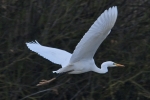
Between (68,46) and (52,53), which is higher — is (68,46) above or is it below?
above

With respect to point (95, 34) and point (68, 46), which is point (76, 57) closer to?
point (68, 46)

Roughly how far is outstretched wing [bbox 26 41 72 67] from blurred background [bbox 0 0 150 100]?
0.15 metres

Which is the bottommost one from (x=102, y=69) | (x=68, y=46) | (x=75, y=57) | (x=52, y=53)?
(x=102, y=69)

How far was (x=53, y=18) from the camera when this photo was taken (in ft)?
26.0

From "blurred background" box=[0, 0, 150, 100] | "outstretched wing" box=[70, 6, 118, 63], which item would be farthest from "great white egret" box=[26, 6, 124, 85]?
"blurred background" box=[0, 0, 150, 100]

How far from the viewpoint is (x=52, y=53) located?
306 inches

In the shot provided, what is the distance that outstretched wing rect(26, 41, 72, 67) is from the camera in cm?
767

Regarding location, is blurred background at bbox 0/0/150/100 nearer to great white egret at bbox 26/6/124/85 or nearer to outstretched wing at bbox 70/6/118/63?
great white egret at bbox 26/6/124/85

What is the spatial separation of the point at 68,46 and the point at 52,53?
293mm

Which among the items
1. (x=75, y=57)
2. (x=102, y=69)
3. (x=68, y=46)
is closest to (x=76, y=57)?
(x=75, y=57)

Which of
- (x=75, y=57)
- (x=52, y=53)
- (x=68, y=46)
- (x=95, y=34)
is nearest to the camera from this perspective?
(x=95, y=34)

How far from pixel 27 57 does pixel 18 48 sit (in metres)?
0.22

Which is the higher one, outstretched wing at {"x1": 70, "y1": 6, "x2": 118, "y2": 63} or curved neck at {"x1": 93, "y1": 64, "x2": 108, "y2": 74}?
outstretched wing at {"x1": 70, "y1": 6, "x2": 118, "y2": 63}

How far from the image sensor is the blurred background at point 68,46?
25.7 ft
